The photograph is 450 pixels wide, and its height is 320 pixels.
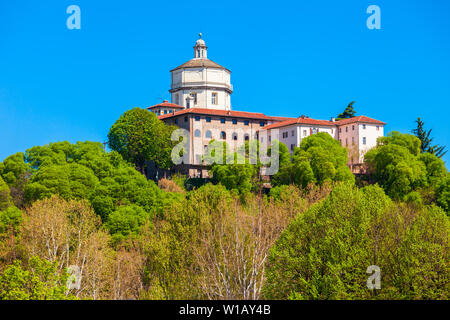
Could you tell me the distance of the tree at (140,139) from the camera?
8488 cm

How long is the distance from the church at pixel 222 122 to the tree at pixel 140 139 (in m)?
4.87

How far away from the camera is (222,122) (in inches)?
3799

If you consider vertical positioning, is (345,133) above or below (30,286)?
above

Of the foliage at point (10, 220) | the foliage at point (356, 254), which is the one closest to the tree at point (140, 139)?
the foliage at point (10, 220)

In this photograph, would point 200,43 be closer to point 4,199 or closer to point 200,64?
point 200,64

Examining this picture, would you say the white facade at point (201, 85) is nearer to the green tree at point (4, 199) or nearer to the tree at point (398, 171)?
the tree at point (398, 171)

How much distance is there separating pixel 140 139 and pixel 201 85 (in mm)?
23806

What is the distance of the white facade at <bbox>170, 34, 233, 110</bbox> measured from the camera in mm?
104562

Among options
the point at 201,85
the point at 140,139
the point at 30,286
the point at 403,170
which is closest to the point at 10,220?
the point at 30,286

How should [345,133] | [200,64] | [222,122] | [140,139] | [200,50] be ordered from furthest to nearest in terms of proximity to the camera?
[200,50] → [200,64] → [222,122] → [345,133] → [140,139]

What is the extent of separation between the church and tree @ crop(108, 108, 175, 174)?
192 inches

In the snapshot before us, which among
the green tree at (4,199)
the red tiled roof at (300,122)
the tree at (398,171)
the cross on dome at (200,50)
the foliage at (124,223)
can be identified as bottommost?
the foliage at (124,223)

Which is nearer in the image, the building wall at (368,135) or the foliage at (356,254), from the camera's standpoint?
the foliage at (356,254)

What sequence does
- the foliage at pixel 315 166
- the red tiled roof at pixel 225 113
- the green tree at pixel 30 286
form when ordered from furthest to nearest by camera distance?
1. the red tiled roof at pixel 225 113
2. the foliage at pixel 315 166
3. the green tree at pixel 30 286
